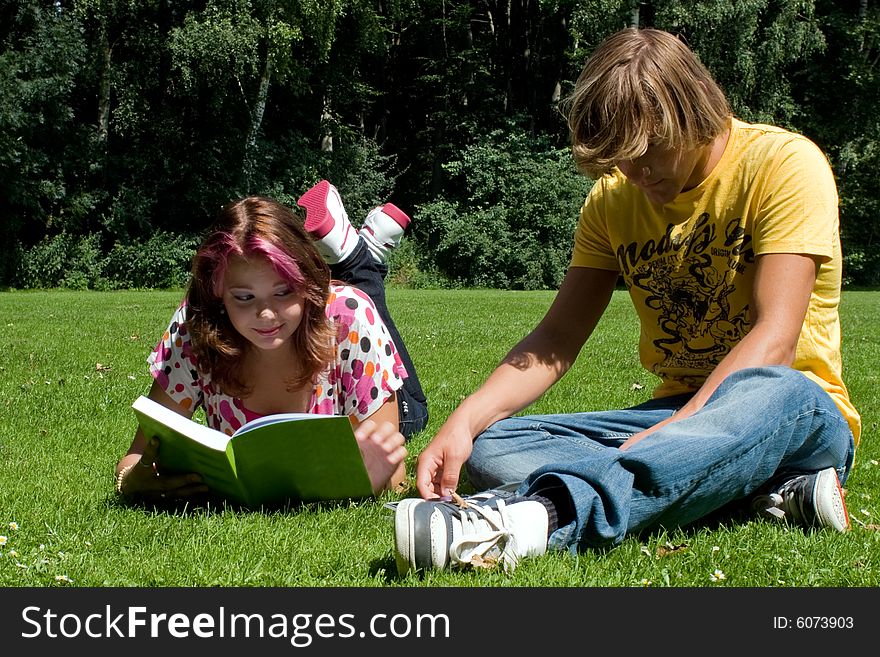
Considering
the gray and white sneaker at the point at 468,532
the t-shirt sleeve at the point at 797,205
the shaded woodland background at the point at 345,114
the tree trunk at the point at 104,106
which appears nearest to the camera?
the gray and white sneaker at the point at 468,532

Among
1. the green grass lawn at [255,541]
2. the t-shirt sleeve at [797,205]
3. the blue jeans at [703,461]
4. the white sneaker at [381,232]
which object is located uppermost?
the t-shirt sleeve at [797,205]

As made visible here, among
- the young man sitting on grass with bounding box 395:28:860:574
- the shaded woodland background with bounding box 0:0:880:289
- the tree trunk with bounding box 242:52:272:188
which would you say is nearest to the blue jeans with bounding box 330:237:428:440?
the young man sitting on grass with bounding box 395:28:860:574

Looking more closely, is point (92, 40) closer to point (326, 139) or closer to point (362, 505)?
point (326, 139)

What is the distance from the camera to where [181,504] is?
304 centimetres

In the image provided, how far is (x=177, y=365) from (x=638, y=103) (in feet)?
5.91

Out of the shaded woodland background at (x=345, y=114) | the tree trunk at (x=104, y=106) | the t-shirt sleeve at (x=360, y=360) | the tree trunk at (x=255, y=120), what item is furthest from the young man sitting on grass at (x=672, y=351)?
the tree trunk at (x=104, y=106)

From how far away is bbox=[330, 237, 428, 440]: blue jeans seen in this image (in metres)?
4.22

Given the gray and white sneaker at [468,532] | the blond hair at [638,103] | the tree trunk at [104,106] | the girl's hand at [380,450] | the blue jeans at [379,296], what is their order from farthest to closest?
the tree trunk at [104,106] < the blue jeans at [379,296] < the girl's hand at [380,450] < the blond hair at [638,103] < the gray and white sneaker at [468,532]

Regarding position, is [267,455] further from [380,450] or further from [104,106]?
[104,106]

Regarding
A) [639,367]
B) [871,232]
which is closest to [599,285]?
[639,367]

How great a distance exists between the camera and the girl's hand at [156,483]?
115 inches

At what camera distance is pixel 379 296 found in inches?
171

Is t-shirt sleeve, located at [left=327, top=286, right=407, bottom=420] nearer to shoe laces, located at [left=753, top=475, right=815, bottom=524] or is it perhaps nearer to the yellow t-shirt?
the yellow t-shirt

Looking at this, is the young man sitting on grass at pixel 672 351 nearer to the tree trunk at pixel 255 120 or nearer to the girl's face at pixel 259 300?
the girl's face at pixel 259 300
